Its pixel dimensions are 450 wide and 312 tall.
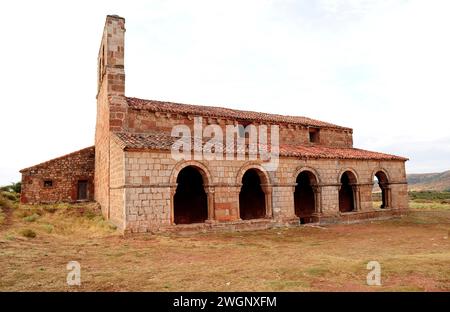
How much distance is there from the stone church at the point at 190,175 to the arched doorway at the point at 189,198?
→ 52 millimetres

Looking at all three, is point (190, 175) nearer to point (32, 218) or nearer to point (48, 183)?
point (32, 218)

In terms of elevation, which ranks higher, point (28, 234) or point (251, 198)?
point (251, 198)

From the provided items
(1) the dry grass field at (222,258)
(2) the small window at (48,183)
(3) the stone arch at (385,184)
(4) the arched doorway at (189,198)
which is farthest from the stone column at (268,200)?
(2) the small window at (48,183)

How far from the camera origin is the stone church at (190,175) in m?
13.2

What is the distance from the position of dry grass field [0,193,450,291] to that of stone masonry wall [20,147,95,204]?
3437mm

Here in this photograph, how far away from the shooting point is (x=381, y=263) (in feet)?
26.5

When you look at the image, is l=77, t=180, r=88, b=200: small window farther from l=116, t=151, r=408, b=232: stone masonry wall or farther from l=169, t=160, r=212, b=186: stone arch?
l=169, t=160, r=212, b=186: stone arch

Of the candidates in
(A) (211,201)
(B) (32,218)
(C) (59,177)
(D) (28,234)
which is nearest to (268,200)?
(A) (211,201)

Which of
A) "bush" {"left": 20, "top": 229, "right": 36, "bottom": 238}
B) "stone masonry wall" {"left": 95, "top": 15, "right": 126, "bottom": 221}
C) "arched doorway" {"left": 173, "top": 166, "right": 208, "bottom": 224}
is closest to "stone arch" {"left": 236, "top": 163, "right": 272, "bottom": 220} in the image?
"arched doorway" {"left": 173, "top": 166, "right": 208, "bottom": 224}

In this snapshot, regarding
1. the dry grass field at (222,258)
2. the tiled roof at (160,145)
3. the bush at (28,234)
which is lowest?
the dry grass field at (222,258)

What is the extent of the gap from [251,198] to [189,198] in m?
3.71

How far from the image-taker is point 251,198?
1991 centimetres

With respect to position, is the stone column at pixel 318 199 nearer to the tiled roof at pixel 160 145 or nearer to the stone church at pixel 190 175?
the stone church at pixel 190 175

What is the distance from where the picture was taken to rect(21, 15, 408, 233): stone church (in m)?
13.2
